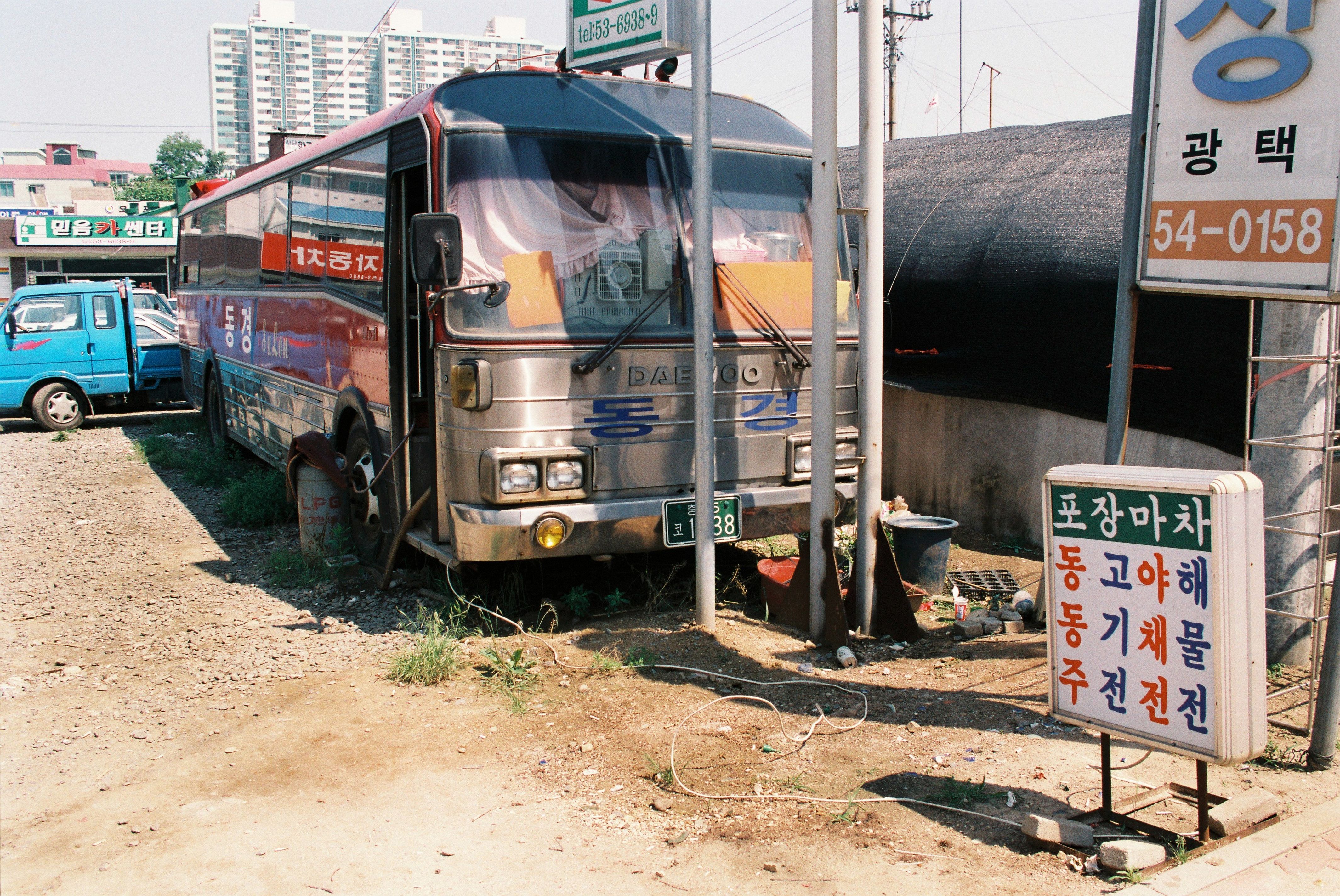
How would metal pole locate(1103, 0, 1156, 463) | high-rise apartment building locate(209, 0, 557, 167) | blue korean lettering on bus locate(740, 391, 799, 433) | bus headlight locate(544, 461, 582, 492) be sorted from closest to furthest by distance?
metal pole locate(1103, 0, 1156, 463)
bus headlight locate(544, 461, 582, 492)
blue korean lettering on bus locate(740, 391, 799, 433)
high-rise apartment building locate(209, 0, 557, 167)

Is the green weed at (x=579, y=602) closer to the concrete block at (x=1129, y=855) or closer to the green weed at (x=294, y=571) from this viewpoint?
the green weed at (x=294, y=571)

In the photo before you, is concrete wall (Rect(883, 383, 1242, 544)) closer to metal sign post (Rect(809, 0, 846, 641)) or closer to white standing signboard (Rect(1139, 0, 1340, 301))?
metal sign post (Rect(809, 0, 846, 641))

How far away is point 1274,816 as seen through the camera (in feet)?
12.4

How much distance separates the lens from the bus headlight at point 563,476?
550cm

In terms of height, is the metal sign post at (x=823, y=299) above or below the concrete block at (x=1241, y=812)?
above

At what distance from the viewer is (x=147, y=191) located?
78.3 metres

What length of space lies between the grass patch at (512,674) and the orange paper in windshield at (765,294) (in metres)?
2.17

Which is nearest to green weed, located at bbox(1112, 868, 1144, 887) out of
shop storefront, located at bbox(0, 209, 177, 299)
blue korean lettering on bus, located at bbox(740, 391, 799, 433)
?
blue korean lettering on bus, located at bbox(740, 391, 799, 433)

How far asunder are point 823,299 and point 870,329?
37cm

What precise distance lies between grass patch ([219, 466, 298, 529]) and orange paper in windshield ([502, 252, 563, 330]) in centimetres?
432

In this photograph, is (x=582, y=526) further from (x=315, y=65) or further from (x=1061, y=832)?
Result: (x=315, y=65)

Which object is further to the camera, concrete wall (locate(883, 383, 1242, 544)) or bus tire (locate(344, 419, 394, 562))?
concrete wall (locate(883, 383, 1242, 544))

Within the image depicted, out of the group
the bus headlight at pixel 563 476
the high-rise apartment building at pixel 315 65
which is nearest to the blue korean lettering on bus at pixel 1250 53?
the bus headlight at pixel 563 476

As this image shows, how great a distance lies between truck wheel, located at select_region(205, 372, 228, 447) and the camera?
12141 mm
